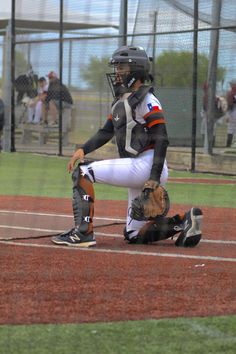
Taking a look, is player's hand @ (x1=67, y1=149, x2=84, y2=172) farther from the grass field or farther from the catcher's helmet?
the grass field

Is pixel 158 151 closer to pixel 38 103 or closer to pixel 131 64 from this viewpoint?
pixel 131 64

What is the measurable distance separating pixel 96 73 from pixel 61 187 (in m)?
6.22

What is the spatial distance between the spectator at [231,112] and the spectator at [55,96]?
5.17 m

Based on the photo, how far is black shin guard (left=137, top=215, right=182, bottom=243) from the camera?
6.66 meters

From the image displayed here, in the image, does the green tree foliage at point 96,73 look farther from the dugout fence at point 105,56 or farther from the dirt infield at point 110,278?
the dirt infield at point 110,278

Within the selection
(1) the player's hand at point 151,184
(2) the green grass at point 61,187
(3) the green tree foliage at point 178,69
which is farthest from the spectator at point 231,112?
(1) the player's hand at point 151,184

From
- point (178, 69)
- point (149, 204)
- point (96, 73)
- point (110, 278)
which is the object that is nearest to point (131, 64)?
point (149, 204)

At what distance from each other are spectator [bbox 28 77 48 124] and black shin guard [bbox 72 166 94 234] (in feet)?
41.9

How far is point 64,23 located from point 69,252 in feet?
43.7

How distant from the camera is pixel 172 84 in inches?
640

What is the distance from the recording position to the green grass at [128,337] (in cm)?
372

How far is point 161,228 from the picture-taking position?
6648 mm

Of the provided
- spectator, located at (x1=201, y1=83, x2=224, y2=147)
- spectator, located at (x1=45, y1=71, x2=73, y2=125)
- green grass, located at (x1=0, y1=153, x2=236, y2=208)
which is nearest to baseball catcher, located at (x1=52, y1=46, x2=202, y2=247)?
green grass, located at (x1=0, y1=153, x2=236, y2=208)

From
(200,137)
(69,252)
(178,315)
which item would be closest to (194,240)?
(69,252)
